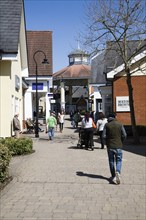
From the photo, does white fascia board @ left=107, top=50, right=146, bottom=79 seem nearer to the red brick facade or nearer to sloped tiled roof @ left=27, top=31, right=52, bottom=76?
the red brick facade

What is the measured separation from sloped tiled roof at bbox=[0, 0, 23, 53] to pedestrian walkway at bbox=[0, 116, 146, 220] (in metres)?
5.85

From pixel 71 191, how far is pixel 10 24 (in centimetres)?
1175

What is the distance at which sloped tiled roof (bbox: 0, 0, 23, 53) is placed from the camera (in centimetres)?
1686

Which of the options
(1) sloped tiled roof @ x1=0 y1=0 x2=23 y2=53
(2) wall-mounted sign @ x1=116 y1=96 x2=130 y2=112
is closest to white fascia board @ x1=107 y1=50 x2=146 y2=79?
(2) wall-mounted sign @ x1=116 y1=96 x2=130 y2=112

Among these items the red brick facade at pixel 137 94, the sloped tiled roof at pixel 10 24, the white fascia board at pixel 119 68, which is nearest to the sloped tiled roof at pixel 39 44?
the white fascia board at pixel 119 68

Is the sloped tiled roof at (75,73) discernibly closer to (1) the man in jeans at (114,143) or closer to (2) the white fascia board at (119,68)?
(2) the white fascia board at (119,68)

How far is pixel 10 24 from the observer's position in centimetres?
1808

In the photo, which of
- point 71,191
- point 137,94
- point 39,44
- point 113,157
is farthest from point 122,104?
point 71,191

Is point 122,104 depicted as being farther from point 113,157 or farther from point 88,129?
point 113,157

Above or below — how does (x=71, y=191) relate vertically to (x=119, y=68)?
below

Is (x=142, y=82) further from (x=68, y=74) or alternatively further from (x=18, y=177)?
(x=68, y=74)

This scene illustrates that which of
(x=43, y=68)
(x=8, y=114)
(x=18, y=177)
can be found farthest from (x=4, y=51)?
(x=43, y=68)

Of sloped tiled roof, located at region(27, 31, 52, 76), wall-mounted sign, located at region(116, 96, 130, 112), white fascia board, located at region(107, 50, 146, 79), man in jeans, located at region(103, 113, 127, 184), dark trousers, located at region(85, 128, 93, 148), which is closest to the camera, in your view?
man in jeans, located at region(103, 113, 127, 184)

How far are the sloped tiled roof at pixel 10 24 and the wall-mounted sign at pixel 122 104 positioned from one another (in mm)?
10204
